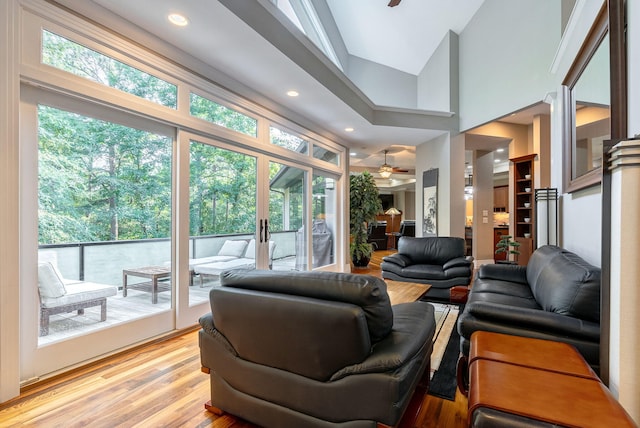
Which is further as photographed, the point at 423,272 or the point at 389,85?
the point at 389,85

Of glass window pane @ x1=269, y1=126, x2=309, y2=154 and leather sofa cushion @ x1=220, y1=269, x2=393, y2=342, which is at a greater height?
glass window pane @ x1=269, y1=126, x2=309, y2=154

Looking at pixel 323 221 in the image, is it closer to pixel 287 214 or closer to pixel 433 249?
pixel 287 214

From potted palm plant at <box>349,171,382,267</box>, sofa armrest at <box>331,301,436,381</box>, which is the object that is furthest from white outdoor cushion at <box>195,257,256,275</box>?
potted palm plant at <box>349,171,382,267</box>

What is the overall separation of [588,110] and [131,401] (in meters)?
4.12

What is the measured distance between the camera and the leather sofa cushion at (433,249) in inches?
183

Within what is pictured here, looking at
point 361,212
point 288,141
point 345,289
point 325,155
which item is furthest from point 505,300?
point 361,212

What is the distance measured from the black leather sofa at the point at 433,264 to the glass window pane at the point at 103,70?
347 centimetres

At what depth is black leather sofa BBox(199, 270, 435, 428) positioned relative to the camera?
4.12ft

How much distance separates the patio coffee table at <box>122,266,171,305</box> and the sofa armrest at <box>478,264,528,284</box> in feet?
11.0

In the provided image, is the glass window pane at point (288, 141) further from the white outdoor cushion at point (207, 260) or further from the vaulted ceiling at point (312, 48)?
the white outdoor cushion at point (207, 260)

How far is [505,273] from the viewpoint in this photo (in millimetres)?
3479

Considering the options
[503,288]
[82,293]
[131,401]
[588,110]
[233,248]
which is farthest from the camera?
[233,248]

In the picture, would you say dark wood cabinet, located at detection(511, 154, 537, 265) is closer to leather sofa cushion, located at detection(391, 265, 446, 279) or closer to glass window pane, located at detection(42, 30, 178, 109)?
leather sofa cushion, located at detection(391, 265, 446, 279)

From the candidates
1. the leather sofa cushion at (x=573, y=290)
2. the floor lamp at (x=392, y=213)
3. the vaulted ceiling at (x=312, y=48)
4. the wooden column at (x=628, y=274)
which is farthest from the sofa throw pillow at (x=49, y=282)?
the floor lamp at (x=392, y=213)
